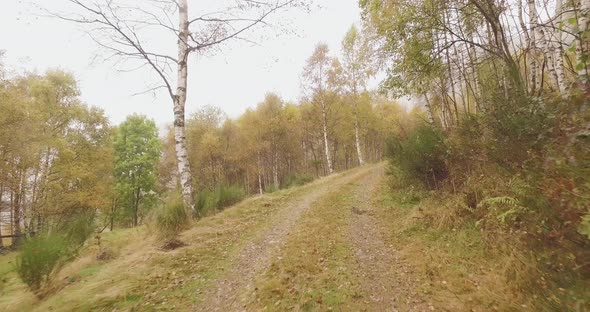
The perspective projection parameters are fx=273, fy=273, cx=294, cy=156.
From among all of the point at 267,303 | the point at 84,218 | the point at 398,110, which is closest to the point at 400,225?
the point at 267,303

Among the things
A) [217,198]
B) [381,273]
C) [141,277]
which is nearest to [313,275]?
[381,273]

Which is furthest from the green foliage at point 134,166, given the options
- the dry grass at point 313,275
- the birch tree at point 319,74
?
the dry grass at point 313,275

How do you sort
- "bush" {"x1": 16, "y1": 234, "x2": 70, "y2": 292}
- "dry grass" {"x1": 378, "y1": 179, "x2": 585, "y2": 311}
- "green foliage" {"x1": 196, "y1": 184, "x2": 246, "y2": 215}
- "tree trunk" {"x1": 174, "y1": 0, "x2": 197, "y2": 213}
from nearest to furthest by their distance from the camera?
"dry grass" {"x1": 378, "y1": 179, "x2": 585, "y2": 311} < "bush" {"x1": 16, "y1": 234, "x2": 70, "y2": 292} < "tree trunk" {"x1": 174, "y1": 0, "x2": 197, "y2": 213} < "green foliage" {"x1": 196, "y1": 184, "x2": 246, "y2": 215}

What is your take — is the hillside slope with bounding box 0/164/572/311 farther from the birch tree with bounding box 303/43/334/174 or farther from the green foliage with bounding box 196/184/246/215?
the birch tree with bounding box 303/43/334/174

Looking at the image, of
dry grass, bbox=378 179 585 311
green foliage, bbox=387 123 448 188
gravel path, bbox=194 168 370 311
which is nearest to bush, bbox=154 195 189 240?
gravel path, bbox=194 168 370 311

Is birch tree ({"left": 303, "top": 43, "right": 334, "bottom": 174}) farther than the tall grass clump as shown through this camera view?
Yes

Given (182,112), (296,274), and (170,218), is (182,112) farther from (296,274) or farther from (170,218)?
(296,274)

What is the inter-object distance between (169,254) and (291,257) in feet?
7.55

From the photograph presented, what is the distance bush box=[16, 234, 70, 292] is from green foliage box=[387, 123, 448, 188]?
24.7 feet

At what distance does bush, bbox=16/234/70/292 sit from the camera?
3.89 meters

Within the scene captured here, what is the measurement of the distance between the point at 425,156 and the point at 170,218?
6.38 m

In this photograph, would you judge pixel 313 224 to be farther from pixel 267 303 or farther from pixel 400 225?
pixel 267 303

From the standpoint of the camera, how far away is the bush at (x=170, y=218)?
20.0ft

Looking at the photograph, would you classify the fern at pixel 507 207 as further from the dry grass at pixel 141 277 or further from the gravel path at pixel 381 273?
the dry grass at pixel 141 277
